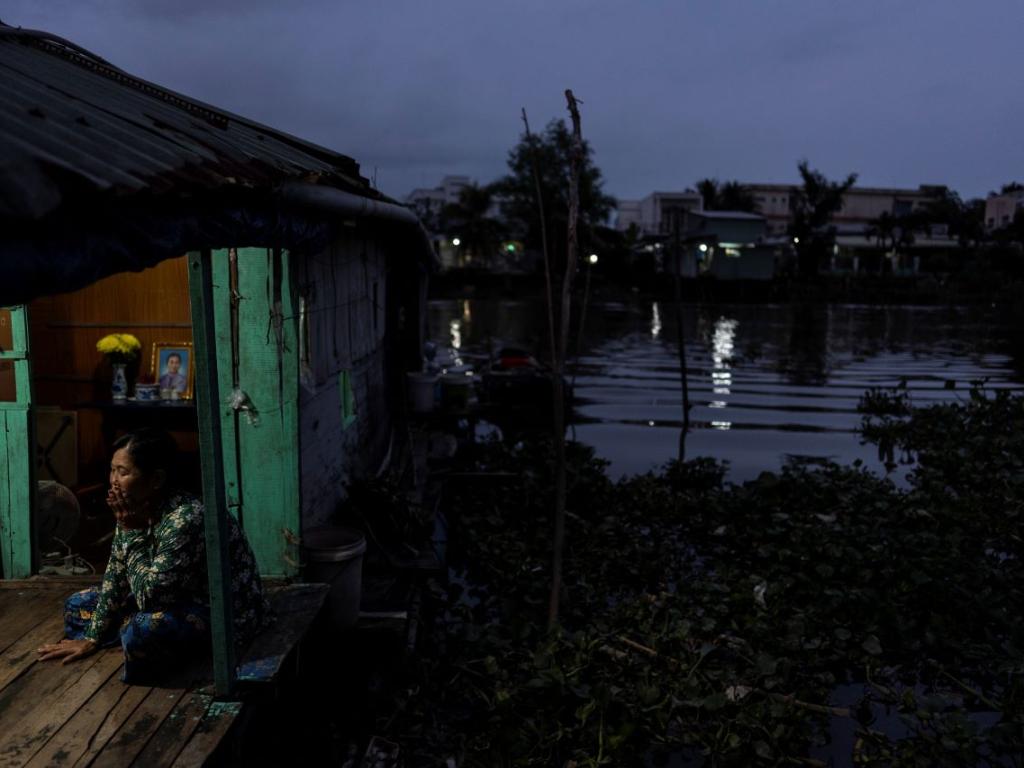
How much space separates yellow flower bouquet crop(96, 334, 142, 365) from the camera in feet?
24.5

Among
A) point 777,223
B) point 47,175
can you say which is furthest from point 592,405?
point 777,223

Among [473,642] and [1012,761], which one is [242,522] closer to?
[473,642]

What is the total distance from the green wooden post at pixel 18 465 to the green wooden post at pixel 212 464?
2366mm

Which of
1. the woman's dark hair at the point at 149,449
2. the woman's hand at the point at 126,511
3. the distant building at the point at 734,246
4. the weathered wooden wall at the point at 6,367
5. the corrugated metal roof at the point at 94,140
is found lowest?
the woman's hand at the point at 126,511

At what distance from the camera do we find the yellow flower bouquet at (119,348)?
7.45m

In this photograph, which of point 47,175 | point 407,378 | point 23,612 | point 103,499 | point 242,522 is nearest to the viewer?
point 47,175

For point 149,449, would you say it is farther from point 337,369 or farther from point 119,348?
point 119,348

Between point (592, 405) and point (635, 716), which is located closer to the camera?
point (635, 716)

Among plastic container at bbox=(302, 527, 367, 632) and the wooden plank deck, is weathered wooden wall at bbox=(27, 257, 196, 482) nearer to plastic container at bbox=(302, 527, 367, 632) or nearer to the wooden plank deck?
plastic container at bbox=(302, 527, 367, 632)

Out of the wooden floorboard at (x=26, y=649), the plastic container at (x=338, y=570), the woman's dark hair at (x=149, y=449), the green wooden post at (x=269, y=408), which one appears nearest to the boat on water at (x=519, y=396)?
the plastic container at (x=338, y=570)

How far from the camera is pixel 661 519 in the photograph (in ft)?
33.0

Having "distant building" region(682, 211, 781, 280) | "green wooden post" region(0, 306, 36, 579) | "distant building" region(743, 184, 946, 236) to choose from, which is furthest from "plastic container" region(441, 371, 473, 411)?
"distant building" region(743, 184, 946, 236)

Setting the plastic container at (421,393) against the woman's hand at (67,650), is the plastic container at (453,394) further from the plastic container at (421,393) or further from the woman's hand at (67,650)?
the woman's hand at (67,650)

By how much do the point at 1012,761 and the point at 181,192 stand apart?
229 inches
